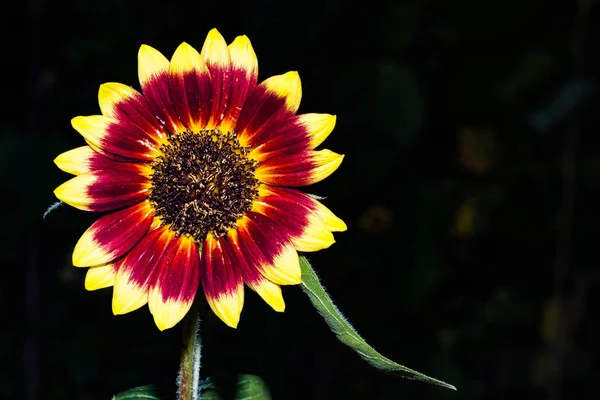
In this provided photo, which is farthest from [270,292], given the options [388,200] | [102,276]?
[388,200]

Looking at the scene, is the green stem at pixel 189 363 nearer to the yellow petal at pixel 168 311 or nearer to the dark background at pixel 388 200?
the yellow petal at pixel 168 311

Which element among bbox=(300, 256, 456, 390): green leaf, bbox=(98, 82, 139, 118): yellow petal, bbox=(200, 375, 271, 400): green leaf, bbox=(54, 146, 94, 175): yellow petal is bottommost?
bbox=(200, 375, 271, 400): green leaf

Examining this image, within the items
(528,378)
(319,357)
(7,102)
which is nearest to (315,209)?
(319,357)

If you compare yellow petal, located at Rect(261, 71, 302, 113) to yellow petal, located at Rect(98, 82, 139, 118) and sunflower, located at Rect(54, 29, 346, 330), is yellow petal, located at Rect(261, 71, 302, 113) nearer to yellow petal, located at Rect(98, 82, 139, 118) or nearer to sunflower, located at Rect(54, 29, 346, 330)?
sunflower, located at Rect(54, 29, 346, 330)

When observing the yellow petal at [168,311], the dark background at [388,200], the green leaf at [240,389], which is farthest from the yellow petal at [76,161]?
the dark background at [388,200]

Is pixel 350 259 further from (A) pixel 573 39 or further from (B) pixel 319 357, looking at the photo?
(A) pixel 573 39

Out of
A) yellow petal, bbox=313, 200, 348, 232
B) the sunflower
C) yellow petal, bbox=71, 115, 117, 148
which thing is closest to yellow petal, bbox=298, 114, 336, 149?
the sunflower

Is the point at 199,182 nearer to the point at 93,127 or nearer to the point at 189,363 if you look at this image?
the point at 93,127
